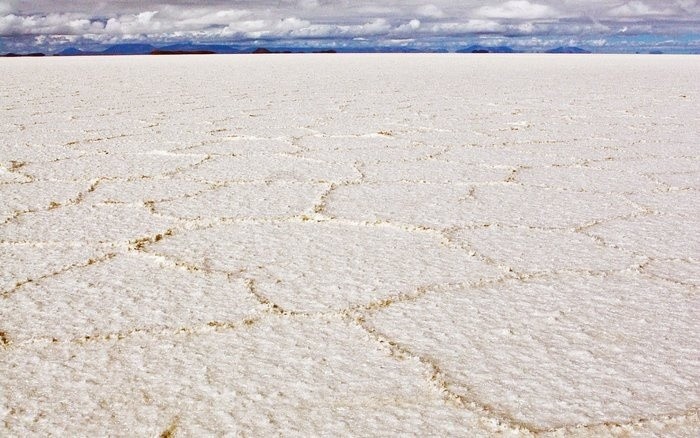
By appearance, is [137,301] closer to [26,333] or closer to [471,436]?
[26,333]

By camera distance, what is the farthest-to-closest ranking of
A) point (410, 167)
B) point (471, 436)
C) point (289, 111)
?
1. point (289, 111)
2. point (410, 167)
3. point (471, 436)

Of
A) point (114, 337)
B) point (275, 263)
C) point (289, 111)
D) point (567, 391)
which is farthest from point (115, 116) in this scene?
point (567, 391)

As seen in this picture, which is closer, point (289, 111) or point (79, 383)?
point (79, 383)

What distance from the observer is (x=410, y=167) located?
235 centimetres

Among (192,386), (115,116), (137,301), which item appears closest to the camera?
(192,386)

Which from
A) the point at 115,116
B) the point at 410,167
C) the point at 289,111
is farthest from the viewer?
the point at 289,111

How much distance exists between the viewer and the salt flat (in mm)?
864

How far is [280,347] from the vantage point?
1.02 meters

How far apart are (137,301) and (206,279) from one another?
0.14 metres

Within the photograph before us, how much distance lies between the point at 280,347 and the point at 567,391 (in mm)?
364

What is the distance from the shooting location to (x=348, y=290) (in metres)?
1.24

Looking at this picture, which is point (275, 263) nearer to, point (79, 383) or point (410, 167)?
point (79, 383)

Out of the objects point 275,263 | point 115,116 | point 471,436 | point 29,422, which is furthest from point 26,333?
point 115,116

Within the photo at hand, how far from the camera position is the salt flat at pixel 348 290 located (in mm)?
864
